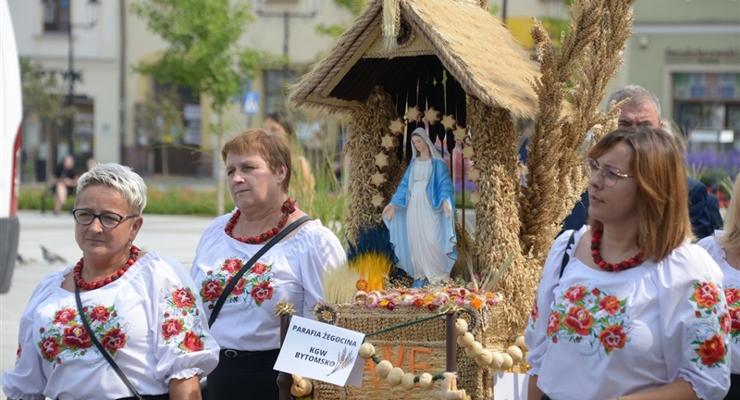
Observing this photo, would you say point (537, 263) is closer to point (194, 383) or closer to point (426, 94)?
point (426, 94)

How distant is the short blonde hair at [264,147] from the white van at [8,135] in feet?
21.5

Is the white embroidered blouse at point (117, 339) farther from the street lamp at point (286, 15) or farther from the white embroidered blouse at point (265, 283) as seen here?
the street lamp at point (286, 15)

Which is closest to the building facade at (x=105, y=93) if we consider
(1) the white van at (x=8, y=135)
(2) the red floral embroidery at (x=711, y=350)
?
(1) the white van at (x=8, y=135)

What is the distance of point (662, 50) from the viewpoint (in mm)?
31188

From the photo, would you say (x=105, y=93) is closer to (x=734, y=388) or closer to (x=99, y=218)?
(x=99, y=218)

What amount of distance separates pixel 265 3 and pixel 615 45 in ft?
105

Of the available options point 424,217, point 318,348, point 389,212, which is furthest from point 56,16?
point 318,348

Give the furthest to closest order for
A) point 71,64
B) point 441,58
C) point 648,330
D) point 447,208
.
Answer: point 71,64 < point 447,208 < point 441,58 < point 648,330

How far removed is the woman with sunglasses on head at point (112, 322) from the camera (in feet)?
13.1

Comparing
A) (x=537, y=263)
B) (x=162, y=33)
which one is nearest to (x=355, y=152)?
(x=537, y=263)

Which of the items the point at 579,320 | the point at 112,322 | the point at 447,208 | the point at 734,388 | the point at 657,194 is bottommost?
the point at 734,388

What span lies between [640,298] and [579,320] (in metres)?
0.18

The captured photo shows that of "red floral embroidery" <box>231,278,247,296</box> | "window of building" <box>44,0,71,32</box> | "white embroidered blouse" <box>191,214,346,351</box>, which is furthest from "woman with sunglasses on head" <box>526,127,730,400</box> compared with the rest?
"window of building" <box>44,0,71,32</box>

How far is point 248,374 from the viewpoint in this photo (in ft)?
16.4
